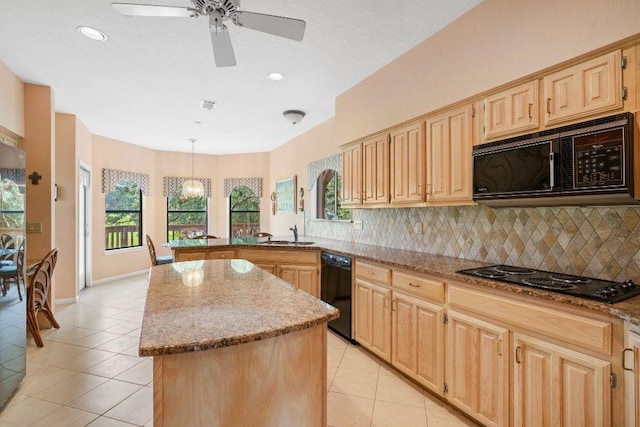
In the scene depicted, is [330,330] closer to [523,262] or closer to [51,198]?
[523,262]

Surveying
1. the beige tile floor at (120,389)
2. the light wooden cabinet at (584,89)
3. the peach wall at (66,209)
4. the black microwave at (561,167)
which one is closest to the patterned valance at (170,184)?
the peach wall at (66,209)

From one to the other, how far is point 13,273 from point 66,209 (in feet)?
9.52

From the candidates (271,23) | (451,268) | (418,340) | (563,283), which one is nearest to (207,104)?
(271,23)

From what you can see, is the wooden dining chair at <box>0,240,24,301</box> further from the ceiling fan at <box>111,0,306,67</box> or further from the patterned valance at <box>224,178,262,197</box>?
the patterned valance at <box>224,178,262,197</box>

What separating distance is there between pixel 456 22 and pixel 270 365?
2664 mm

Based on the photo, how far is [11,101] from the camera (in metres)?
3.44

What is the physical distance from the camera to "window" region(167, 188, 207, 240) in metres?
7.53

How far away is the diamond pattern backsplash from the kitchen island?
161 centimetres

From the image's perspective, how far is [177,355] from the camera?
1039 mm

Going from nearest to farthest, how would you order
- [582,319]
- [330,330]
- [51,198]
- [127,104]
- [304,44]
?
[582,319] < [304,44] < [330,330] < [51,198] < [127,104]

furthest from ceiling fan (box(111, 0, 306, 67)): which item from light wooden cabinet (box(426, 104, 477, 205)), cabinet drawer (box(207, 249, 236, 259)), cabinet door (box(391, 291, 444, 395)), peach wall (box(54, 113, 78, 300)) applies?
peach wall (box(54, 113, 78, 300))

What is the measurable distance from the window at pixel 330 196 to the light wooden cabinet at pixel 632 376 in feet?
10.6

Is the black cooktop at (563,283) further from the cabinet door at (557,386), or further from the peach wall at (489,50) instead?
the peach wall at (489,50)

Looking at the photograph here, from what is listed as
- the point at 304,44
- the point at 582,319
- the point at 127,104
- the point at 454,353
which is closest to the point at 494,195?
the point at 582,319
